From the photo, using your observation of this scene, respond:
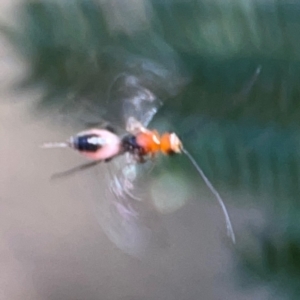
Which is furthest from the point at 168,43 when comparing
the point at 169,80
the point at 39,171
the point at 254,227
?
the point at 39,171

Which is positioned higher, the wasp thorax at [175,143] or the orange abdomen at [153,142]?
the orange abdomen at [153,142]

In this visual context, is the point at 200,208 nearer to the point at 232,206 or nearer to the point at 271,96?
the point at 232,206

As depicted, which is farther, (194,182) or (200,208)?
(200,208)

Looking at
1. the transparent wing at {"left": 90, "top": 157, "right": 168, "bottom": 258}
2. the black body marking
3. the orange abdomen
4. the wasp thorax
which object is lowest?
the transparent wing at {"left": 90, "top": 157, "right": 168, "bottom": 258}

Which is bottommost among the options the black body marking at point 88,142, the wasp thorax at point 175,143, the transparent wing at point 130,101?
the wasp thorax at point 175,143

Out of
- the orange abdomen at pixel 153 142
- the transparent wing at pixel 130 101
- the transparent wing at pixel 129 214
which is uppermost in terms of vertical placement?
the transparent wing at pixel 130 101

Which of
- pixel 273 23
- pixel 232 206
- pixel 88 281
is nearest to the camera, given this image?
pixel 273 23

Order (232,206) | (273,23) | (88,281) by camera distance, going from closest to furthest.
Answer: (273,23) → (232,206) → (88,281)

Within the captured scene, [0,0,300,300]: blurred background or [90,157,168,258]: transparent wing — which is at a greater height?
[0,0,300,300]: blurred background

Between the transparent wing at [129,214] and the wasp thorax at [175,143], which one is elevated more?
the wasp thorax at [175,143]

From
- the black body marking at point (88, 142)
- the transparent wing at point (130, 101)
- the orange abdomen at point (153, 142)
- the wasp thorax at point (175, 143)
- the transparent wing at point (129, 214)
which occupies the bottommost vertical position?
the transparent wing at point (129, 214)

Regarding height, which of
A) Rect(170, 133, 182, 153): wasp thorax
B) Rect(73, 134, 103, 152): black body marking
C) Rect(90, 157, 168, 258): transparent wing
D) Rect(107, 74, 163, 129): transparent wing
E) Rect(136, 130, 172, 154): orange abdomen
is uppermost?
Rect(107, 74, 163, 129): transparent wing
